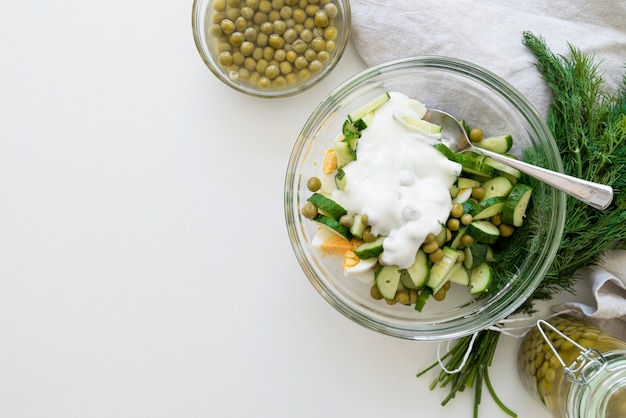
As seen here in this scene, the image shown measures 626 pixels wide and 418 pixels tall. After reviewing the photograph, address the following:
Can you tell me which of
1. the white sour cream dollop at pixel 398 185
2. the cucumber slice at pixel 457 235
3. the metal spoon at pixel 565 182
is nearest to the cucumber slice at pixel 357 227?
the white sour cream dollop at pixel 398 185

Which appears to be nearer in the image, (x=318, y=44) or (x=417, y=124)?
(x=417, y=124)

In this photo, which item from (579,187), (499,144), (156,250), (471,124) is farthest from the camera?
(156,250)

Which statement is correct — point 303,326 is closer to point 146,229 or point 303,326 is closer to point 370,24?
point 146,229

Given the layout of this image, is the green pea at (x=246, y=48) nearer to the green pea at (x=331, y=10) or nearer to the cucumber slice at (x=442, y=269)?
the green pea at (x=331, y=10)

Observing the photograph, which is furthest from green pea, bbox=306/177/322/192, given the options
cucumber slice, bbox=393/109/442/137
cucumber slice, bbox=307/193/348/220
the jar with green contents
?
the jar with green contents

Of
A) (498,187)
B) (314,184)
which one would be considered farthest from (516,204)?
(314,184)

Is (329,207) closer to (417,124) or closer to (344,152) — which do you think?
(344,152)

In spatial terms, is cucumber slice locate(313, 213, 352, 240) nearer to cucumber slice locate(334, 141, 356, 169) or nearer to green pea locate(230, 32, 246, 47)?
cucumber slice locate(334, 141, 356, 169)

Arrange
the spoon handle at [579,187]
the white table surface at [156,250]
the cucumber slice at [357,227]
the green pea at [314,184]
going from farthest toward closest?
the white table surface at [156,250]
the green pea at [314,184]
the cucumber slice at [357,227]
the spoon handle at [579,187]
